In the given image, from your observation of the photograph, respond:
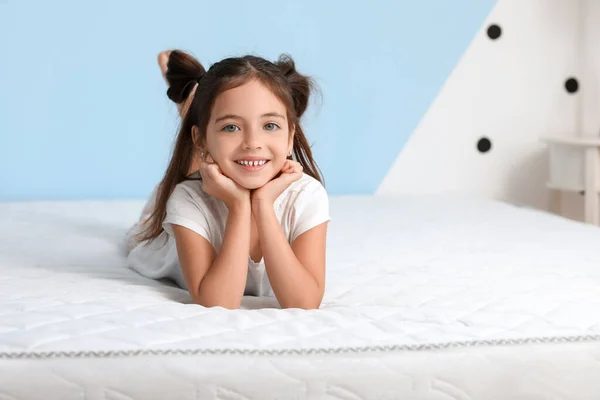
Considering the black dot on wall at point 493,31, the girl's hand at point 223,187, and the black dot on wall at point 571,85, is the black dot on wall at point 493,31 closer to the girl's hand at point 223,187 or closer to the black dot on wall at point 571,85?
the black dot on wall at point 571,85

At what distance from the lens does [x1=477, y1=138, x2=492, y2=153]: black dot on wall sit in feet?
9.62

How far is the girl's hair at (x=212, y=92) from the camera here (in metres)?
1.29

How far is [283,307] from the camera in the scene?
1251 millimetres

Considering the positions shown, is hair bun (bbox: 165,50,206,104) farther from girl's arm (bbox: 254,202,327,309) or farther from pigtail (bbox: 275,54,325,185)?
girl's arm (bbox: 254,202,327,309)

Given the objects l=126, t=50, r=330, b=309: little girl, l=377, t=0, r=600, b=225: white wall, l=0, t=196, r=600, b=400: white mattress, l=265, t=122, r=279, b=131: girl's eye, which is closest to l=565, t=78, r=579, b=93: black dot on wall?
l=377, t=0, r=600, b=225: white wall

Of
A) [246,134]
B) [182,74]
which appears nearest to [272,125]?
[246,134]

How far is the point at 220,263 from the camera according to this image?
1229mm

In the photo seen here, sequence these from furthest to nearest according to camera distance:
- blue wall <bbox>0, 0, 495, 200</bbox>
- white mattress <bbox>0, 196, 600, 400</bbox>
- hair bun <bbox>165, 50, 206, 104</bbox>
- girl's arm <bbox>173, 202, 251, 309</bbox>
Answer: blue wall <bbox>0, 0, 495, 200</bbox>
hair bun <bbox>165, 50, 206, 104</bbox>
girl's arm <bbox>173, 202, 251, 309</bbox>
white mattress <bbox>0, 196, 600, 400</bbox>

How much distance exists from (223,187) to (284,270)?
0.49 feet

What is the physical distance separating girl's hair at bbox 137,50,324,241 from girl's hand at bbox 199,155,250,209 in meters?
0.08

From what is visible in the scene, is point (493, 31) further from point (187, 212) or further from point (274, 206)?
point (187, 212)

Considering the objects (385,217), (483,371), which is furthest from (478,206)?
(483,371)

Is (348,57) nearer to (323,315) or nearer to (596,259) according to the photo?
(596,259)

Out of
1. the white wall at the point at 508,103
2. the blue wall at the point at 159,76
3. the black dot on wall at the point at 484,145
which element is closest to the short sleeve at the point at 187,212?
the blue wall at the point at 159,76
